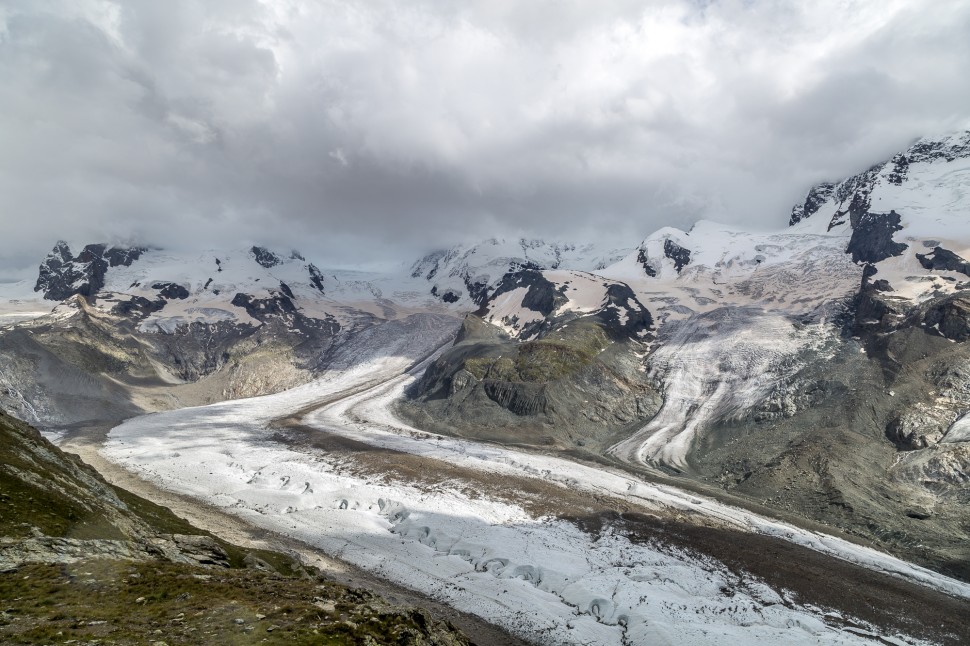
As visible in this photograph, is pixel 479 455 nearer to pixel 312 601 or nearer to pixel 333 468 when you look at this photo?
pixel 333 468

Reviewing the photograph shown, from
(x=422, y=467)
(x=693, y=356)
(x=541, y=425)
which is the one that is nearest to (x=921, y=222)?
(x=693, y=356)

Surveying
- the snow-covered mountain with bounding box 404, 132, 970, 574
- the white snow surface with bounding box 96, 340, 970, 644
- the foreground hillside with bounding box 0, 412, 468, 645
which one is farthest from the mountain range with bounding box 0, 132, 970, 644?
the foreground hillside with bounding box 0, 412, 468, 645

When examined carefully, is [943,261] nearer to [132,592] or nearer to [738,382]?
[738,382]

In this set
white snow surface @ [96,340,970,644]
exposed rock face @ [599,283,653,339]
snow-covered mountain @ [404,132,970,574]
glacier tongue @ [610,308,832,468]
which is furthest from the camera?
exposed rock face @ [599,283,653,339]

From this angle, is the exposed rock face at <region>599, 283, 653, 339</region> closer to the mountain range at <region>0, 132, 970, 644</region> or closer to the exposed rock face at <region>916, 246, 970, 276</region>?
the mountain range at <region>0, 132, 970, 644</region>

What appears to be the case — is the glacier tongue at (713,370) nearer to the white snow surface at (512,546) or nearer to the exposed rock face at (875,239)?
the white snow surface at (512,546)
